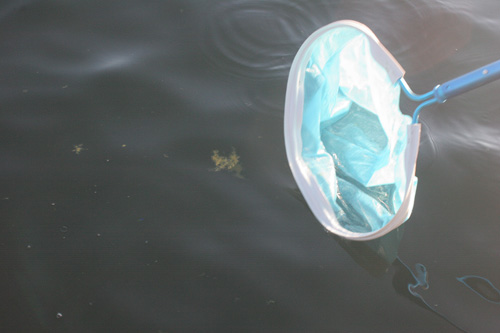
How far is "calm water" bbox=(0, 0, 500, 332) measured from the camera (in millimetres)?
1303

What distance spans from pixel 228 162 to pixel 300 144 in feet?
0.86

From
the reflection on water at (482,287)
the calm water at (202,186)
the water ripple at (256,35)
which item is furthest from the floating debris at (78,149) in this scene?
the reflection on water at (482,287)

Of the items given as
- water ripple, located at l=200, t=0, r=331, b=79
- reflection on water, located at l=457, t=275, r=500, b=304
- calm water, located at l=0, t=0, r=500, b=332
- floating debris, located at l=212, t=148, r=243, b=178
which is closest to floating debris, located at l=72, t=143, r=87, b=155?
calm water, located at l=0, t=0, r=500, b=332

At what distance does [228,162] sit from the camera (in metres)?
1.59

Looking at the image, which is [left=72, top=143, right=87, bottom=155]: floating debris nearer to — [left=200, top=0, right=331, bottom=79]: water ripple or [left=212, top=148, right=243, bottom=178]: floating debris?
[left=212, top=148, right=243, bottom=178]: floating debris

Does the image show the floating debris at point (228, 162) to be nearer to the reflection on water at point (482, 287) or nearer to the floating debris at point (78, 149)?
the floating debris at point (78, 149)

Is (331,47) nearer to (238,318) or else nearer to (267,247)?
(267,247)

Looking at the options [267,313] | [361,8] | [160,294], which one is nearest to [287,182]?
[267,313]

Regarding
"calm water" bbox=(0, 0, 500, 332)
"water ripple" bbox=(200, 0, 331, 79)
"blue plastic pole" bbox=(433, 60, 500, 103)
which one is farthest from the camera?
"water ripple" bbox=(200, 0, 331, 79)

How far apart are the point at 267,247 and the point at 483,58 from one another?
1.34 metres

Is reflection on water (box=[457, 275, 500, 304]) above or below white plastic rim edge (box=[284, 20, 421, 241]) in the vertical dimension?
below

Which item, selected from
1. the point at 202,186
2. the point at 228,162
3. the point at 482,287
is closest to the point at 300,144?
the point at 228,162

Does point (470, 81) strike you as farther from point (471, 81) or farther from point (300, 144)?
point (300, 144)

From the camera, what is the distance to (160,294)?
131cm
